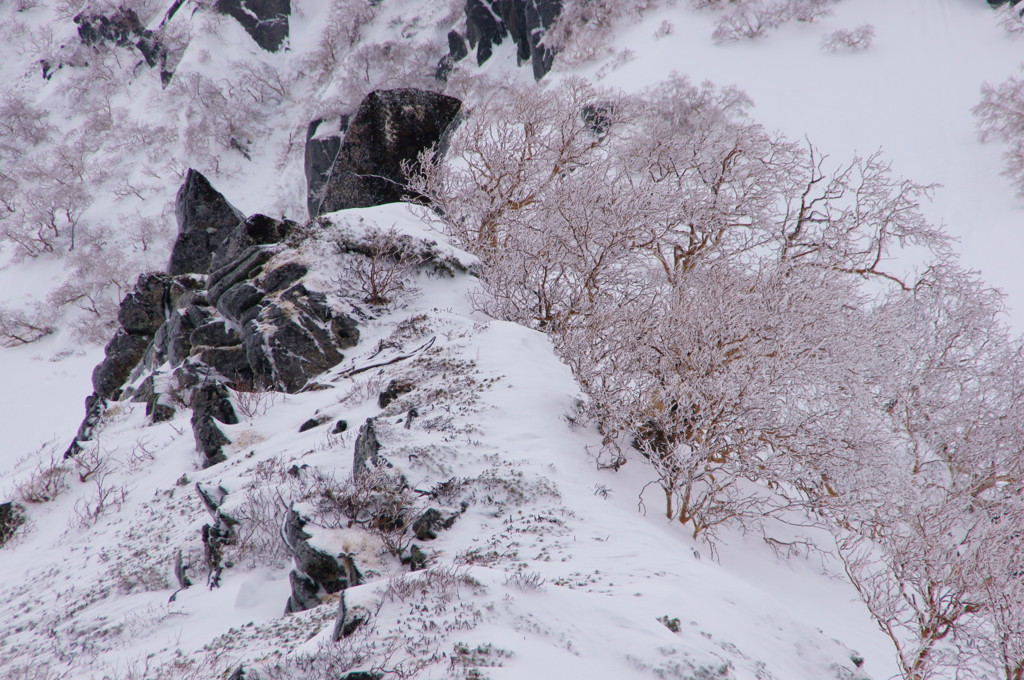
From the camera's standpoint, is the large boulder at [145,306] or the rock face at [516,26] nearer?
the large boulder at [145,306]

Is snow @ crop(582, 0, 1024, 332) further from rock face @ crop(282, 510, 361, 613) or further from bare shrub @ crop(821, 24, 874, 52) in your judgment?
rock face @ crop(282, 510, 361, 613)

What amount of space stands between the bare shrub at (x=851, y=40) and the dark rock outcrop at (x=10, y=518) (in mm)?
34050

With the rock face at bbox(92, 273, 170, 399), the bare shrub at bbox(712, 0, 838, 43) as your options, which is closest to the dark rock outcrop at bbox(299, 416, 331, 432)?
the rock face at bbox(92, 273, 170, 399)

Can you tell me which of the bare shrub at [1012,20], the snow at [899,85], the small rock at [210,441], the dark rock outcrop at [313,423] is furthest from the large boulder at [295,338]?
the bare shrub at [1012,20]

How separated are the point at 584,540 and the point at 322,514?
2222mm

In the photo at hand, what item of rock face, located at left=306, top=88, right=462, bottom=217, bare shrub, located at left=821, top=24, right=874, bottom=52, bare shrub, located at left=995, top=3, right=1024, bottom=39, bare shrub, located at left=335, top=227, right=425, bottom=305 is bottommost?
bare shrub, located at left=335, top=227, right=425, bottom=305

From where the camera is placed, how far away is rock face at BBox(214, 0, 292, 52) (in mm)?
49438

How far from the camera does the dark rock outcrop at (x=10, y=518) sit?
25.0 ft

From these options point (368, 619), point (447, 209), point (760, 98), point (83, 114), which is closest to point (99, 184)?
point (83, 114)

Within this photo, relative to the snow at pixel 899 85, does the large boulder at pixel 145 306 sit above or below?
below

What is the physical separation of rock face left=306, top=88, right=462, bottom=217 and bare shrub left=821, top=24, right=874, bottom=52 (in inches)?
879

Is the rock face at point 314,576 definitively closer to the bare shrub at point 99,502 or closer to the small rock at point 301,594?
the small rock at point 301,594

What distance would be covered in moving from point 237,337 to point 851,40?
101 ft

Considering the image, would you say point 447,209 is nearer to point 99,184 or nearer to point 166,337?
point 166,337
